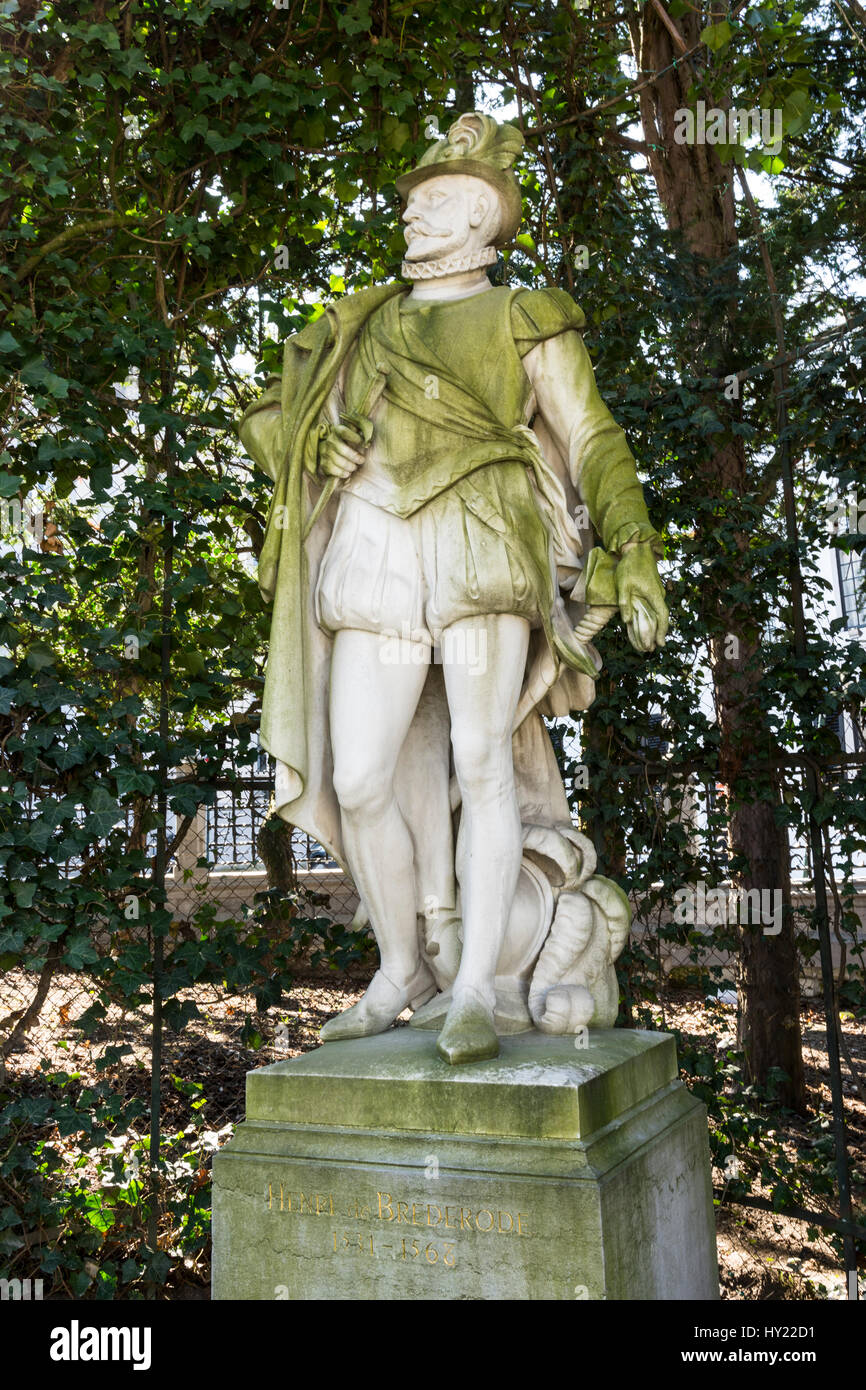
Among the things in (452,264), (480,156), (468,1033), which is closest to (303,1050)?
(468,1033)

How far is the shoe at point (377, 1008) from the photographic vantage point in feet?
10.7

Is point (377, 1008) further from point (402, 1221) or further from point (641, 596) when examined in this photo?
point (641, 596)

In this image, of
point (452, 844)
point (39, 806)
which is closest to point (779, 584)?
point (452, 844)

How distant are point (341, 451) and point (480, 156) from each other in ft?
3.41

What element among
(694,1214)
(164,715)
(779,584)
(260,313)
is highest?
(260,313)

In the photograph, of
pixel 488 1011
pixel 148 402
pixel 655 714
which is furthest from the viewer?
pixel 655 714

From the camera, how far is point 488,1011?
296 centimetres

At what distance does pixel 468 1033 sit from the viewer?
2.84 m

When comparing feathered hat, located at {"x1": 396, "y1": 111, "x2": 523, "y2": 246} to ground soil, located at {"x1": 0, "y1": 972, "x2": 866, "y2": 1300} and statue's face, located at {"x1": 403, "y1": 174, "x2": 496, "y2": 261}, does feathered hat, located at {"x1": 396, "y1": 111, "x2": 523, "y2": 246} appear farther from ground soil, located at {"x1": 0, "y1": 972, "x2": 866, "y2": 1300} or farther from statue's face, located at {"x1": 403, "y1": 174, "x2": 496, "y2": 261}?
ground soil, located at {"x1": 0, "y1": 972, "x2": 866, "y2": 1300}

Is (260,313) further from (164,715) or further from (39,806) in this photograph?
(39,806)

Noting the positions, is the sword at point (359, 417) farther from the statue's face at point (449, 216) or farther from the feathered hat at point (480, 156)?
the feathered hat at point (480, 156)

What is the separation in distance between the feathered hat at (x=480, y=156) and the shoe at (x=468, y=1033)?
91.0 inches

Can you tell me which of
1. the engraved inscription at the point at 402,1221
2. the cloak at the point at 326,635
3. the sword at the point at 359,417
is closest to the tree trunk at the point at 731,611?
the cloak at the point at 326,635

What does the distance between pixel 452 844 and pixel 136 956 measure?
1.48 meters
